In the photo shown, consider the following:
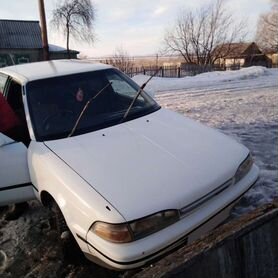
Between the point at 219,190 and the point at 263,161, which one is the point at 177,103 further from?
the point at 219,190

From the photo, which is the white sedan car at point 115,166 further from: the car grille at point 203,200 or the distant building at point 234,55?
the distant building at point 234,55

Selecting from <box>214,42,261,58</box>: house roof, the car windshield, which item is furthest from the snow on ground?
<box>214,42,261,58</box>: house roof

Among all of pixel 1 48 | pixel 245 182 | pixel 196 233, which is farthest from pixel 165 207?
pixel 1 48

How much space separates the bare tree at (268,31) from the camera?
141 ft

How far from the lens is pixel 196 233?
2.38m

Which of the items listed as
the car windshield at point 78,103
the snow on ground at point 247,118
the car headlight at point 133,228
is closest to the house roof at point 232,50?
the snow on ground at point 247,118

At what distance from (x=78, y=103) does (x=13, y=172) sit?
3.11 ft

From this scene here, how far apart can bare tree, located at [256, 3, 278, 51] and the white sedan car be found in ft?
145

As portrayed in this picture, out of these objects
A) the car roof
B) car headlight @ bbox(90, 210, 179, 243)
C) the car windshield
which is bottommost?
car headlight @ bbox(90, 210, 179, 243)

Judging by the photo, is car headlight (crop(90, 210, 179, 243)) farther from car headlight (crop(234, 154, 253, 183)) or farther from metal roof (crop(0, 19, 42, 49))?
metal roof (crop(0, 19, 42, 49))

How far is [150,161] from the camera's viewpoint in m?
2.66

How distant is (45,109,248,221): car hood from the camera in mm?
2295

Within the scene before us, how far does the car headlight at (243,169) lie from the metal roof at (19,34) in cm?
3325

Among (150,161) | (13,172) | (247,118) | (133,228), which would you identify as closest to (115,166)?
(150,161)
